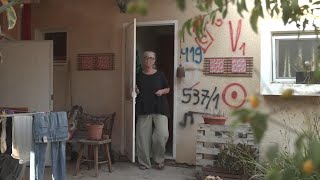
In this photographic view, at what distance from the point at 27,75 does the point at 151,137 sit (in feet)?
7.61

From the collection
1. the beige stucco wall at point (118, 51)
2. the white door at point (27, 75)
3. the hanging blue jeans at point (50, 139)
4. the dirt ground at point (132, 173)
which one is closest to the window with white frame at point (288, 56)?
the beige stucco wall at point (118, 51)

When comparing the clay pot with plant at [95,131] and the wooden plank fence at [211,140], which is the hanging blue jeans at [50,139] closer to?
the clay pot with plant at [95,131]

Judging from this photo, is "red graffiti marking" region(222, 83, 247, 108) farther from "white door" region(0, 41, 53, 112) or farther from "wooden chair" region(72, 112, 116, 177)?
"white door" region(0, 41, 53, 112)

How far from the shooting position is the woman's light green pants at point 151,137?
6.63 metres

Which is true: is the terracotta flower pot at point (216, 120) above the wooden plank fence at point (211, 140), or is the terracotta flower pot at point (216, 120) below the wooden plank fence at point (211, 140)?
above

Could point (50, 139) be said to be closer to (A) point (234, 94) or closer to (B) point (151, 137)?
(B) point (151, 137)

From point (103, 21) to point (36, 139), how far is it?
3.56 metres

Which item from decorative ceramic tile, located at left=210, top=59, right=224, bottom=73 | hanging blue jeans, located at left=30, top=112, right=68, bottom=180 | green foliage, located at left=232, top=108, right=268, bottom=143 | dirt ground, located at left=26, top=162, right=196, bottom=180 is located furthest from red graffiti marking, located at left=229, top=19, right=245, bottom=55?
green foliage, located at left=232, top=108, right=268, bottom=143

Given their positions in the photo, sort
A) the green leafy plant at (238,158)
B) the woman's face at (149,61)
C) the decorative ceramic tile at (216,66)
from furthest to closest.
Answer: the woman's face at (149,61) → the decorative ceramic tile at (216,66) → the green leafy plant at (238,158)

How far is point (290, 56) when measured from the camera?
6.28 m

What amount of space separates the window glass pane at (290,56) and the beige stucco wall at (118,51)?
0.33 metres

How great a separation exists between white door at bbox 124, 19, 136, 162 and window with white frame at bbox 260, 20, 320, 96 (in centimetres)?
199

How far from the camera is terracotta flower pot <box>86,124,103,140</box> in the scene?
6340 mm

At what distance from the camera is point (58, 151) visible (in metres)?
4.43
